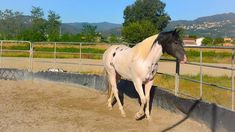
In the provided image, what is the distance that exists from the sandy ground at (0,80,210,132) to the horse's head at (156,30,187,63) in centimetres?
111

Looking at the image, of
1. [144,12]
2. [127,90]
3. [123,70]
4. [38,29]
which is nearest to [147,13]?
[144,12]

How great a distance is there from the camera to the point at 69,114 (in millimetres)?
7766

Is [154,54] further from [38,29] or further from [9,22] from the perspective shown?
[9,22]

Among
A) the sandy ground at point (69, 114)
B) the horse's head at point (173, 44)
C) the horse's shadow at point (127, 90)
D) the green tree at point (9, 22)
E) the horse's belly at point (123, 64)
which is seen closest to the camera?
the sandy ground at point (69, 114)

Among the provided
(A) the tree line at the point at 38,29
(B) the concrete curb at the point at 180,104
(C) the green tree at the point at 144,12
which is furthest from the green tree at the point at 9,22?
(B) the concrete curb at the point at 180,104

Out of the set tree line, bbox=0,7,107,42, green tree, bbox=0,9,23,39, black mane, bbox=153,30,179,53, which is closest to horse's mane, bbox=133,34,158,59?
black mane, bbox=153,30,179,53

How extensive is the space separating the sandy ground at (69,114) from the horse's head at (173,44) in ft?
3.64

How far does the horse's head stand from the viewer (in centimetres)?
695

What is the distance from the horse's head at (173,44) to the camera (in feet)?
22.8

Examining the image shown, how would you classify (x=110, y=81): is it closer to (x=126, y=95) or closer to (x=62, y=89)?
(x=126, y=95)

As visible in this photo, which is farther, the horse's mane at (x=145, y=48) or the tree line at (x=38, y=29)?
the tree line at (x=38, y=29)

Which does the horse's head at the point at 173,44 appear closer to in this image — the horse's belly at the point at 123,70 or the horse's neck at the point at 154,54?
the horse's neck at the point at 154,54

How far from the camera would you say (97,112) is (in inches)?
318

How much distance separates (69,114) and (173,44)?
2369 millimetres
